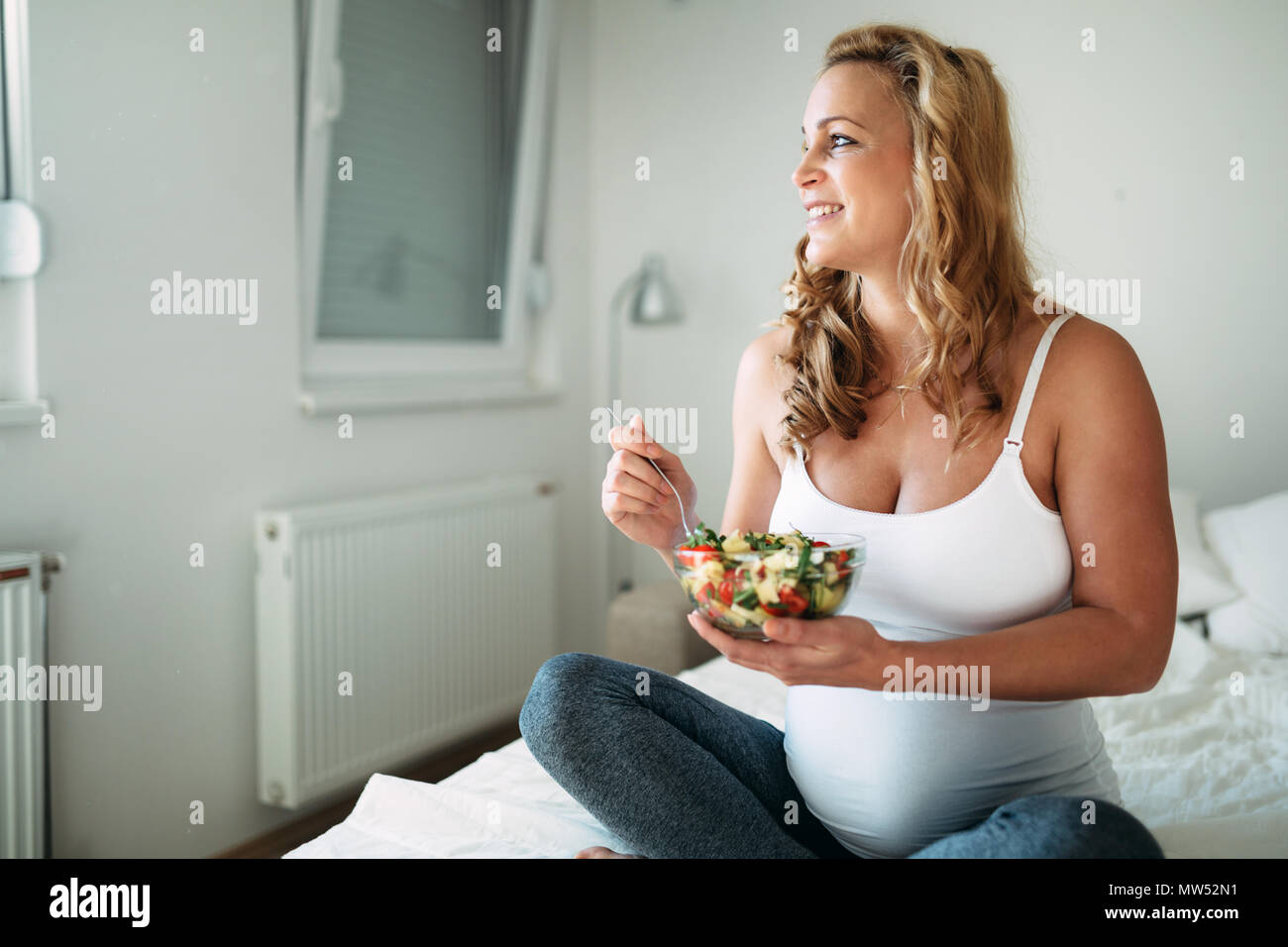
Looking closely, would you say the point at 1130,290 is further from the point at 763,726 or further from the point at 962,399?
the point at 763,726

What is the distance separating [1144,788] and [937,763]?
571 mm

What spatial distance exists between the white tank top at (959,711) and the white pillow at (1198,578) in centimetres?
112

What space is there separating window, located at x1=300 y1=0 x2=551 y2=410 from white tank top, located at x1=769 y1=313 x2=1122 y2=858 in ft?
5.27

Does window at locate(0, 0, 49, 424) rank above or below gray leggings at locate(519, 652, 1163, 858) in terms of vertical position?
above

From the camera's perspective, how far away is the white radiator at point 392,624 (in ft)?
7.18

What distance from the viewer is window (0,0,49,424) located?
173 cm

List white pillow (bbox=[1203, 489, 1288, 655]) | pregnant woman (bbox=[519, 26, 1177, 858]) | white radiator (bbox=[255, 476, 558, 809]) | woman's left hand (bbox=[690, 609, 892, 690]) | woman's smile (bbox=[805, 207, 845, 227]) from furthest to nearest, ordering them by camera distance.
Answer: white radiator (bbox=[255, 476, 558, 809]), white pillow (bbox=[1203, 489, 1288, 655]), woman's smile (bbox=[805, 207, 845, 227]), pregnant woman (bbox=[519, 26, 1177, 858]), woman's left hand (bbox=[690, 609, 892, 690])

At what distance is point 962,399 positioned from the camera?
1.15m

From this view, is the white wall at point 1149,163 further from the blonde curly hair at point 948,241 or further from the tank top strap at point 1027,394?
the tank top strap at point 1027,394

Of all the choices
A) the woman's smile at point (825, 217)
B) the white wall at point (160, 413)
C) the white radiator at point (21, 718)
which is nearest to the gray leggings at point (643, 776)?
the woman's smile at point (825, 217)

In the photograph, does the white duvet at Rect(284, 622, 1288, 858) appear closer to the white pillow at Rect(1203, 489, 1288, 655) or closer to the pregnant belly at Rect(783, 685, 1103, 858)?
the white pillow at Rect(1203, 489, 1288, 655)

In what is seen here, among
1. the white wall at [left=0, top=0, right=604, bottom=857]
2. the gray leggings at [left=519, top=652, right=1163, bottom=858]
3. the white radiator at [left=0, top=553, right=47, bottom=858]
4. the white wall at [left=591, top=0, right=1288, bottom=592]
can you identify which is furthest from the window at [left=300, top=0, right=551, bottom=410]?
the gray leggings at [left=519, top=652, right=1163, bottom=858]

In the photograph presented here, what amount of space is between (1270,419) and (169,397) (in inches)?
90.6

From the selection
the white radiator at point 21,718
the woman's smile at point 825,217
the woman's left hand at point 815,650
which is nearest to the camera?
the woman's left hand at point 815,650
